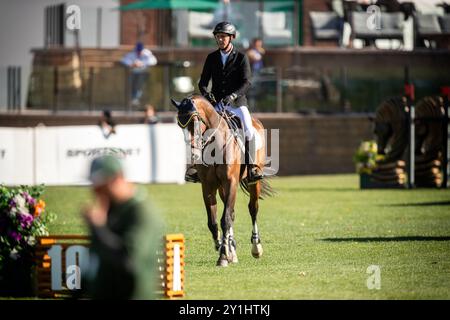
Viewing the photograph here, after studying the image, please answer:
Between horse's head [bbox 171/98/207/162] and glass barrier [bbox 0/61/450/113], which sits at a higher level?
glass barrier [bbox 0/61/450/113]

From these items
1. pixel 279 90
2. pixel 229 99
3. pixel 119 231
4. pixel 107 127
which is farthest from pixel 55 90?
pixel 119 231

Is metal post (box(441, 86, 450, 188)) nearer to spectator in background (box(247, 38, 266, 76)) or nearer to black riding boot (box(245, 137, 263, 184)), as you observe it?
spectator in background (box(247, 38, 266, 76))

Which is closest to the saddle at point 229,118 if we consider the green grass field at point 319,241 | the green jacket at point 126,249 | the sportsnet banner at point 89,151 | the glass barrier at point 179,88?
the green grass field at point 319,241

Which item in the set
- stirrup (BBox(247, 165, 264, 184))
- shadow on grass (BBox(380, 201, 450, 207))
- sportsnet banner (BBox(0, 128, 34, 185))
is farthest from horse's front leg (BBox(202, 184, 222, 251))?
sportsnet banner (BBox(0, 128, 34, 185))

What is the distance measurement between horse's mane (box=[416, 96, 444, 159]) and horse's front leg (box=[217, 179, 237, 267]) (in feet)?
53.1

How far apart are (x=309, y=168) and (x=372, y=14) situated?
17.7ft

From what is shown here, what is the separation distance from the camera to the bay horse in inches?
595

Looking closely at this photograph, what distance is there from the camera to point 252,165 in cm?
1688

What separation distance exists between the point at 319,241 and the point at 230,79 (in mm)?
3527

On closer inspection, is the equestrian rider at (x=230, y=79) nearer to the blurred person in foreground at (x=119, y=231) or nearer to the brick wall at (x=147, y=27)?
the blurred person in foreground at (x=119, y=231)

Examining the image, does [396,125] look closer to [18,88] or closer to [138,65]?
[138,65]
